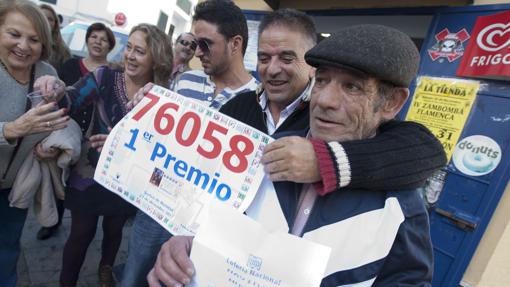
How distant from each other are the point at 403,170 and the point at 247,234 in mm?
505

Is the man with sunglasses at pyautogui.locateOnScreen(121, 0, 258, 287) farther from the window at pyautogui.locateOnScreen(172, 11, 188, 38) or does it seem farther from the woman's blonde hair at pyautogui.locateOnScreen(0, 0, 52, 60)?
the window at pyautogui.locateOnScreen(172, 11, 188, 38)

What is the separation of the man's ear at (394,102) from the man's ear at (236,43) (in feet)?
4.61

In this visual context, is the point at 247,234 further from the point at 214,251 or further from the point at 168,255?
the point at 168,255

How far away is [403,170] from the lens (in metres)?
0.95

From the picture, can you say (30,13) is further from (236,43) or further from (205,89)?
(236,43)

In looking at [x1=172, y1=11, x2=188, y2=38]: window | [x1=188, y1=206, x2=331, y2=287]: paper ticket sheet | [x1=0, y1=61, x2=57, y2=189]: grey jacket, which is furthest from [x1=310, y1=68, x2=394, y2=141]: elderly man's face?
[x1=172, y1=11, x2=188, y2=38]: window

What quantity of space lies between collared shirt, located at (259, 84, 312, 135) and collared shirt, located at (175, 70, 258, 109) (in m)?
0.35

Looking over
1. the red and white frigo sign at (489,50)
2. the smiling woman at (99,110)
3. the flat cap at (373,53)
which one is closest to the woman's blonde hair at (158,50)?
the smiling woman at (99,110)

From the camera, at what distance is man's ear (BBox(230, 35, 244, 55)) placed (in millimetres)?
2234

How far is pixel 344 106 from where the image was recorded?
1019mm

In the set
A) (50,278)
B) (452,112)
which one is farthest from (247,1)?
(50,278)

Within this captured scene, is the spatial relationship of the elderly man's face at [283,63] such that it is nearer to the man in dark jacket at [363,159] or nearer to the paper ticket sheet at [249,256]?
the man in dark jacket at [363,159]

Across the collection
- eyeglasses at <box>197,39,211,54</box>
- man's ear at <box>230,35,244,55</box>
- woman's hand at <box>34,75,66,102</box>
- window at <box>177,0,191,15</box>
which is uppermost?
window at <box>177,0,191,15</box>

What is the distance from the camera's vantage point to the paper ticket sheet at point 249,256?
0.83 meters
